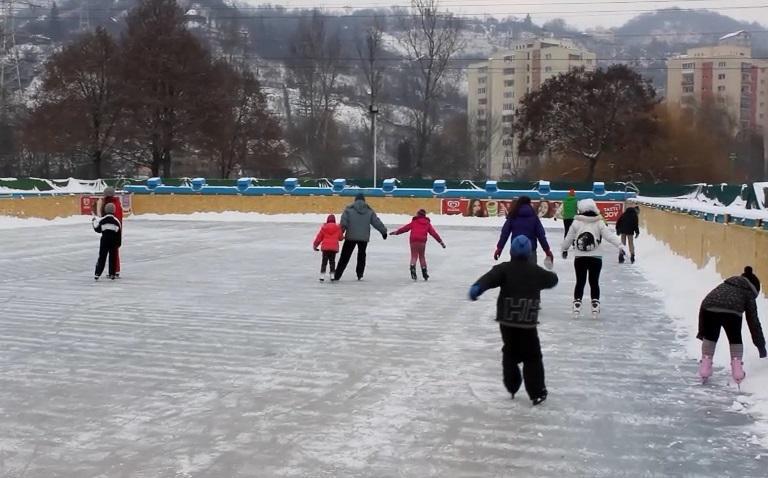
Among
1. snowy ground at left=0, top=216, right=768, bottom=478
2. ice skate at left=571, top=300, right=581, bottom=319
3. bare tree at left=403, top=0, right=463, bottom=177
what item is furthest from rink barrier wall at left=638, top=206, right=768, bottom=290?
bare tree at left=403, top=0, right=463, bottom=177

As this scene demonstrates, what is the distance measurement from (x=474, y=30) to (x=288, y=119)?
3247 inches

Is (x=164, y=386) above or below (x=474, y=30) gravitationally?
below

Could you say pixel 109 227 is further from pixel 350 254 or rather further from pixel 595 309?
pixel 595 309

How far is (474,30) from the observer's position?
166m

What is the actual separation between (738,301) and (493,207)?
36.0 m

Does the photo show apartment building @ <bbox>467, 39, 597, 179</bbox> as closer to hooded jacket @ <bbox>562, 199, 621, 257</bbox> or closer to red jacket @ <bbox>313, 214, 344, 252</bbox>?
red jacket @ <bbox>313, 214, 344, 252</bbox>

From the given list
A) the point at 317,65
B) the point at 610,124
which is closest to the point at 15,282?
the point at 610,124

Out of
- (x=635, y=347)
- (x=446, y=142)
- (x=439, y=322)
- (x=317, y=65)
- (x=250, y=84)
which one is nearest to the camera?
(x=635, y=347)

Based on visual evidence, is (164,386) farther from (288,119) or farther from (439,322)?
(288,119)

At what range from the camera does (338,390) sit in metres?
8.03

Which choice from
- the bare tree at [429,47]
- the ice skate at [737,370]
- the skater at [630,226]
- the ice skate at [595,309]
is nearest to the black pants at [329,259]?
the ice skate at [595,309]

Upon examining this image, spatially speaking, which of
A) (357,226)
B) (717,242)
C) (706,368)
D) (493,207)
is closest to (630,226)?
(717,242)

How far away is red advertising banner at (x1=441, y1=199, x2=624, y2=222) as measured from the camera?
4265 cm

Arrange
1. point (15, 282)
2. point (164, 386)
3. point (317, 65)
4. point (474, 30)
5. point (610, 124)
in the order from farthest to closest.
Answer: point (474, 30) < point (317, 65) < point (610, 124) < point (15, 282) < point (164, 386)
